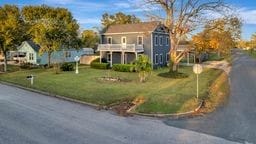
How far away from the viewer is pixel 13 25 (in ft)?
134

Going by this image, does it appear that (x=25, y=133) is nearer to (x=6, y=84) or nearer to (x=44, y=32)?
(x=6, y=84)

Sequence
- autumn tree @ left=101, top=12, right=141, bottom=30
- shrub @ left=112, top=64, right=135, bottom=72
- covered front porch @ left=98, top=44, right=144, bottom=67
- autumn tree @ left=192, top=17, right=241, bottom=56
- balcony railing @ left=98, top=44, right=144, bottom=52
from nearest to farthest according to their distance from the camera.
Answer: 1. autumn tree @ left=192, top=17, right=241, bottom=56
2. shrub @ left=112, top=64, right=135, bottom=72
3. balcony railing @ left=98, top=44, right=144, bottom=52
4. covered front porch @ left=98, top=44, right=144, bottom=67
5. autumn tree @ left=101, top=12, right=141, bottom=30

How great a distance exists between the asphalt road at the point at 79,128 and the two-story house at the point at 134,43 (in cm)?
2598

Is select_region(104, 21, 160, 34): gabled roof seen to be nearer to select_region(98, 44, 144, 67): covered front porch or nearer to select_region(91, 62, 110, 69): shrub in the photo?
select_region(98, 44, 144, 67): covered front porch

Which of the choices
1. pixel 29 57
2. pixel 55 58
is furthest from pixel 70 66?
pixel 29 57

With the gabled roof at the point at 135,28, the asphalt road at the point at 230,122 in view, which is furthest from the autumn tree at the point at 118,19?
the asphalt road at the point at 230,122

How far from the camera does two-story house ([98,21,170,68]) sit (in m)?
41.8

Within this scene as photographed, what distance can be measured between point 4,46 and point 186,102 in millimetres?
30746

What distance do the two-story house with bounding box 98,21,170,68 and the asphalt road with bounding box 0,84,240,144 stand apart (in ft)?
85.2

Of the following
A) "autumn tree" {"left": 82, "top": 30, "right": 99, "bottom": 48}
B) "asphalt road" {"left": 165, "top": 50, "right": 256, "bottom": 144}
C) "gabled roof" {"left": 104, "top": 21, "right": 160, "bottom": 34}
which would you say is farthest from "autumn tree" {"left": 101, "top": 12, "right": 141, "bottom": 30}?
"asphalt road" {"left": 165, "top": 50, "right": 256, "bottom": 144}

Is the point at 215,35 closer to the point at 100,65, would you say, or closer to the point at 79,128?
the point at 100,65

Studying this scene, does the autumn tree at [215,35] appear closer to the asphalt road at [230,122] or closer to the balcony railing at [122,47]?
the balcony railing at [122,47]

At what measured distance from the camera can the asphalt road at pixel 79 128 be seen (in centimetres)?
1065

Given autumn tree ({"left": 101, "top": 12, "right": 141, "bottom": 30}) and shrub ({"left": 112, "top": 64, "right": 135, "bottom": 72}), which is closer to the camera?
shrub ({"left": 112, "top": 64, "right": 135, "bottom": 72})
